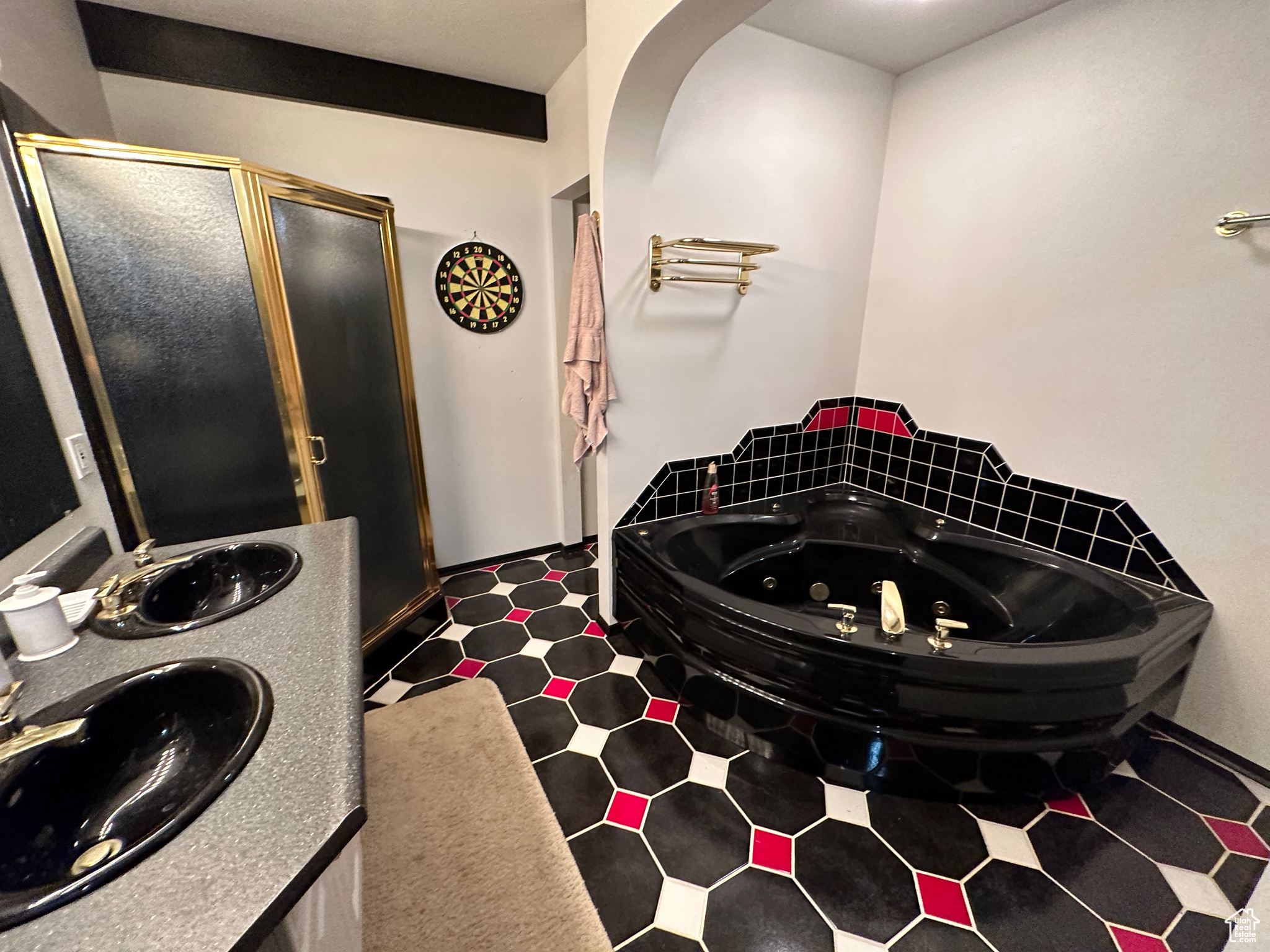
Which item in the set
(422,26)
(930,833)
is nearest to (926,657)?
(930,833)

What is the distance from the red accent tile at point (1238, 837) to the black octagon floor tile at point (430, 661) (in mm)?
2668

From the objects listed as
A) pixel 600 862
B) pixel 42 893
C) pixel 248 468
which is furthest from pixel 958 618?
pixel 248 468

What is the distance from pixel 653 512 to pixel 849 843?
1414 millimetres

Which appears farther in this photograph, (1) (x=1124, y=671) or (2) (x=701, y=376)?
(2) (x=701, y=376)

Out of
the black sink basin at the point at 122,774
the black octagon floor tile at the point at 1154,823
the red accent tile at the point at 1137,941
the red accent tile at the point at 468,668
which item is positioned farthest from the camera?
the red accent tile at the point at 468,668

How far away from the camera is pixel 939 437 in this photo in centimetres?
242

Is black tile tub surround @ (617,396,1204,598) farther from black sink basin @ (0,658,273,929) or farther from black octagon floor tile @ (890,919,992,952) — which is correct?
black sink basin @ (0,658,273,929)

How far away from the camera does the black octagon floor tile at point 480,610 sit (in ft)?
8.61

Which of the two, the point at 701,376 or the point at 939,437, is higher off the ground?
the point at 701,376

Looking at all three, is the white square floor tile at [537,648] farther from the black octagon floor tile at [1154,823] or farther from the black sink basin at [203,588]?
the black octagon floor tile at [1154,823]

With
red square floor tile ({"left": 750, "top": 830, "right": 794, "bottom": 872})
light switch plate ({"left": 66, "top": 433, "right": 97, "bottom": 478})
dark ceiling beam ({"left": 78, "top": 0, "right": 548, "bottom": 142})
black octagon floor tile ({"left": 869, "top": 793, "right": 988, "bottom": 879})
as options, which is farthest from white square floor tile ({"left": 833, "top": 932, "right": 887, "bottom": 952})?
dark ceiling beam ({"left": 78, "top": 0, "right": 548, "bottom": 142})

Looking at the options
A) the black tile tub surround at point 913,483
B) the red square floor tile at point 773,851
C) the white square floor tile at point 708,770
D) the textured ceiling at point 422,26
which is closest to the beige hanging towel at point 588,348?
the black tile tub surround at point 913,483

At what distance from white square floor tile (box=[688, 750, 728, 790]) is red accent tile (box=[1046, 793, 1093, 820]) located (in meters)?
1.02

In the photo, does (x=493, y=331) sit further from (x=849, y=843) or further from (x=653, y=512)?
(x=849, y=843)
